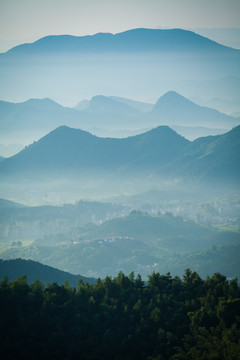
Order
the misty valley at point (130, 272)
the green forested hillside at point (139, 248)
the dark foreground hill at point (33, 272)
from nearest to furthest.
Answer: the misty valley at point (130, 272), the dark foreground hill at point (33, 272), the green forested hillside at point (139, 248)

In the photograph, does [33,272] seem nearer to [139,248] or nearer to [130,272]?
[130,272]

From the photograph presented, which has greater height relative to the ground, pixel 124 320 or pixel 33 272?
pixel 124 320

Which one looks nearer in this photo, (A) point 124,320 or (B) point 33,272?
(A) point 124,320

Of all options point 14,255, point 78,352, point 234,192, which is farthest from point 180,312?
point 234,192

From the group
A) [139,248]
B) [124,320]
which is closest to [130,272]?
[139,248]

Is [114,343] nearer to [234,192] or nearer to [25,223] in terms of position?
[25,223]

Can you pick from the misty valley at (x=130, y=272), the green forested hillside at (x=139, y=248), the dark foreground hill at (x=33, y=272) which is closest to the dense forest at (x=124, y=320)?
the misty valley at (x=130, y=272)

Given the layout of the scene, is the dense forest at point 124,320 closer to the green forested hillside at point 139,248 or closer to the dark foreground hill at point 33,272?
the dark foreground hill at point 33,272

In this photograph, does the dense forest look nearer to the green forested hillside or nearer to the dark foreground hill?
the dark foreground hill
